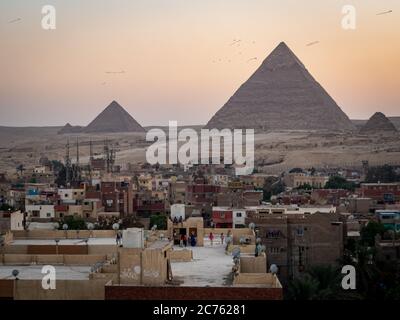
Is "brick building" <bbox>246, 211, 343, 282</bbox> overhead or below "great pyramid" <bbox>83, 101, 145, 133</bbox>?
below

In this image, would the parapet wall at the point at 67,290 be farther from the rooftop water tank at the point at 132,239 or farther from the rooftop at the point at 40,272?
the rooftop at the point at 40,272

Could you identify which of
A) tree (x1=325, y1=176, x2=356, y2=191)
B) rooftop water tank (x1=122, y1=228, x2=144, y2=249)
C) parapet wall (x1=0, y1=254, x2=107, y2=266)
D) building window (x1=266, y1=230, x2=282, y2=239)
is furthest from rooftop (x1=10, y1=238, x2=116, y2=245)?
tree (x1=325, y1=176, x2=356, y2=191)

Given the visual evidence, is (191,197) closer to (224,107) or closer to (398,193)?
(398,193)

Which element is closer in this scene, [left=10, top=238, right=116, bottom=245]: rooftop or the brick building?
[left=10, top=238, right=116, bottom=245]: rooftop

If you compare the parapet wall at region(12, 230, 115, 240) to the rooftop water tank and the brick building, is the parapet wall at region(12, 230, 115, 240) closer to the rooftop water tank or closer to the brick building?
the brick building

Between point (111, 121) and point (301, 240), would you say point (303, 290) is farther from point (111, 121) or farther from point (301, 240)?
point (111, 121)
